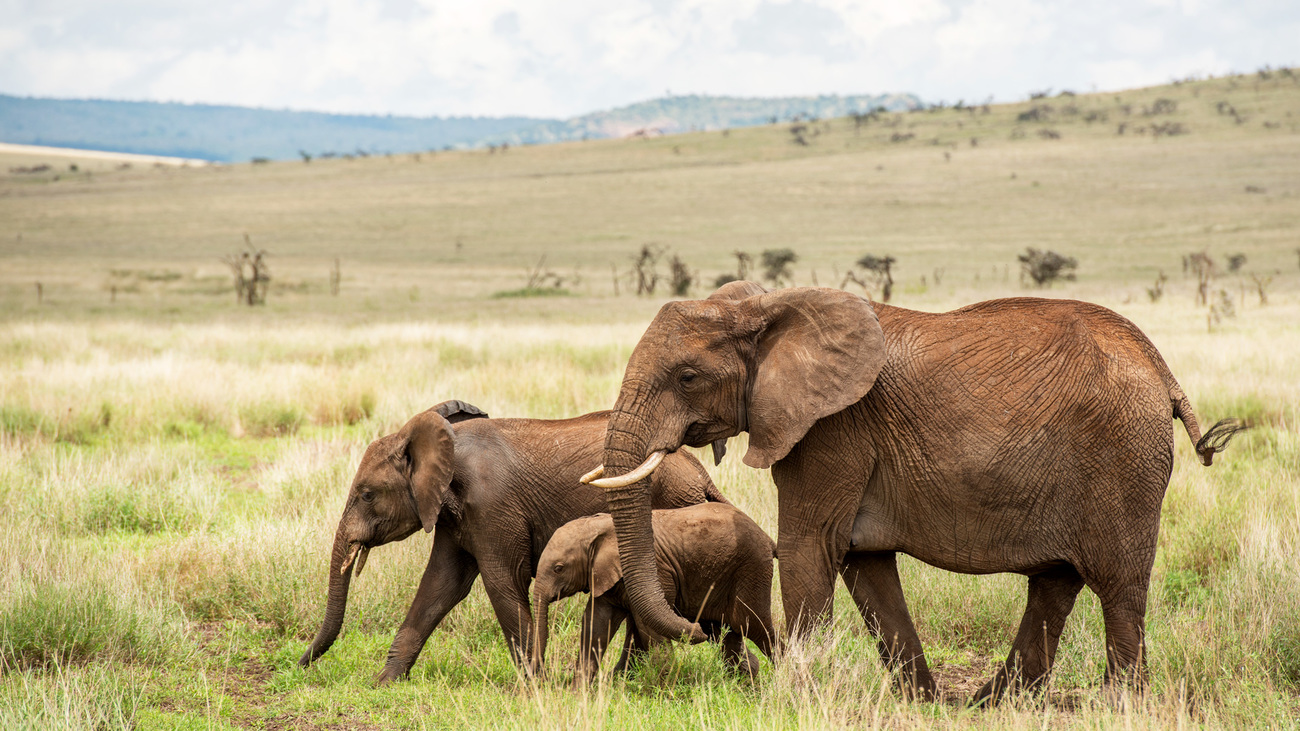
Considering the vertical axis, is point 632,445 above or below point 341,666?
above

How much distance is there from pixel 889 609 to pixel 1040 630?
696 millimetres

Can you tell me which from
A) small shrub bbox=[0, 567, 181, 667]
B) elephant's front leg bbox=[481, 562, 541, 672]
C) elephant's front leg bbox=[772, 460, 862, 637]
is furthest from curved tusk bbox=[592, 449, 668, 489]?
small shrub bbox=[0, 567, 181, 667]

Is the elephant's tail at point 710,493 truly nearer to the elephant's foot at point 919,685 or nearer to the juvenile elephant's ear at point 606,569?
the juvenile elephant's ear at point 606,569

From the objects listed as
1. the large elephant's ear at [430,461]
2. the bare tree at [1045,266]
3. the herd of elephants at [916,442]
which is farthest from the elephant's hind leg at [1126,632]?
the bare tree at [1045,266]

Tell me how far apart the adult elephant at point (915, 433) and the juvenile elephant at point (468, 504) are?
1.26 meters

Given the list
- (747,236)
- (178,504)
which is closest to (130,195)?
(747,236)

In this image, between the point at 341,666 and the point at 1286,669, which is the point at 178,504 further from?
the point at 1286,669

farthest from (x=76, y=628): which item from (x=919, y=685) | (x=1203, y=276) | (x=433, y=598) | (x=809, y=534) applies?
(x=1203, y=276)

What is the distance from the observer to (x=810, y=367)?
14.4 feet

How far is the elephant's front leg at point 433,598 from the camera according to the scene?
18.5 feet

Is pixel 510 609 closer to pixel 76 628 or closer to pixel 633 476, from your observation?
pixel 633 476

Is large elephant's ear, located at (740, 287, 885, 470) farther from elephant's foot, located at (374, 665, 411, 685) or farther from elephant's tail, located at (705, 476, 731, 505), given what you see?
elephant's foot, located at (374, 665, 411, 685)

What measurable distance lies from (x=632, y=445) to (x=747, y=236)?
185 feet

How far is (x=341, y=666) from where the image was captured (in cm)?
579
